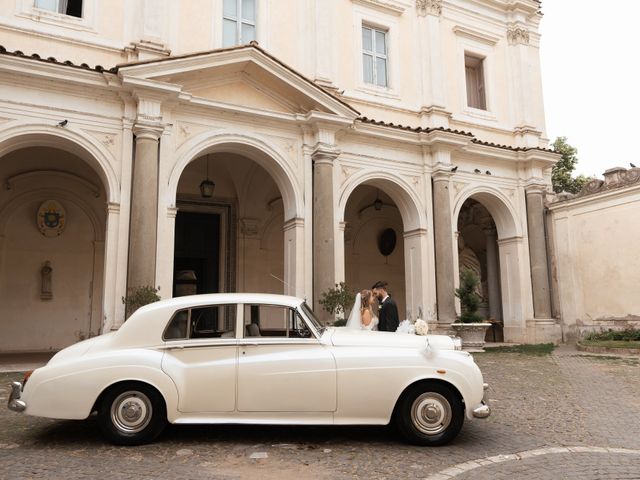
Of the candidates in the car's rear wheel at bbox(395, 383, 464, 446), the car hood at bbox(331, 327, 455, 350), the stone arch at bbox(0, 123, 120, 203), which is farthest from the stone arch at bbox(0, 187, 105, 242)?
the car's rear wheel at bbox(395, 383, 464, 446)

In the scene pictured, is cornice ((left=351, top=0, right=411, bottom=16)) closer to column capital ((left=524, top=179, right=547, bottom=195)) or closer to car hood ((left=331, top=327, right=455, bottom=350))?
column capital ((left=524, top=179, right=547, bottom=195))

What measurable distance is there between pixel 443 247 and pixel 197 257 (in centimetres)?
700

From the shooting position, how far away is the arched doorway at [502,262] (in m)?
15.3

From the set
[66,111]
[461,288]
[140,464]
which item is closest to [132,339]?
[140,464]

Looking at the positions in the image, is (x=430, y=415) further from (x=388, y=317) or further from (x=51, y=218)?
(x=51, y=218)

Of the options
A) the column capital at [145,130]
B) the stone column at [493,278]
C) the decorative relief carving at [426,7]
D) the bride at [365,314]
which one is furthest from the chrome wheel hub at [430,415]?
the decorative relief carving at [426,7]

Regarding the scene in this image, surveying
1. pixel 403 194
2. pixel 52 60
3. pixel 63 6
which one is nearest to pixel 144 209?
pixel 52 60

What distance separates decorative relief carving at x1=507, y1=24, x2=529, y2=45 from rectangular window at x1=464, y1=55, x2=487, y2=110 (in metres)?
1.42

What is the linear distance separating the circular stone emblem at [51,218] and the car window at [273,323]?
10391 mm

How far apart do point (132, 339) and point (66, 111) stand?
7.09 m

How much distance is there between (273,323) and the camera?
493 cm

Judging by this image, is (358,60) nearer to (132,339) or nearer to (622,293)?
(622,293)

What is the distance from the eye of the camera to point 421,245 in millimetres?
13734

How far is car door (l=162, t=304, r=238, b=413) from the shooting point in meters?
4.65
